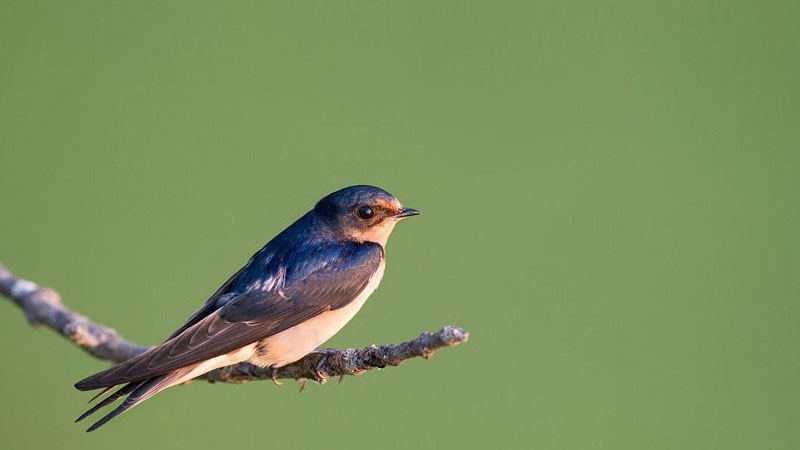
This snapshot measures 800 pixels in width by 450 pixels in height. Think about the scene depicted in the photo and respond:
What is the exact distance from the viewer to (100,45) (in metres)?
3.62

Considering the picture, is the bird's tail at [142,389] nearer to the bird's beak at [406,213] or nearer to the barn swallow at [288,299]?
the barn swallow at [288,299]

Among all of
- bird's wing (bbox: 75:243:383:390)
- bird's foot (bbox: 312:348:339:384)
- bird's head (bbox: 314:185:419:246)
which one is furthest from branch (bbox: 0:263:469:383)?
bird's head (bbox: 314:185:419:246)

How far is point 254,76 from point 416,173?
0.84 meters

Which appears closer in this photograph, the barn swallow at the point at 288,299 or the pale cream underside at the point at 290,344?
the barn swallow at the point at 288,299

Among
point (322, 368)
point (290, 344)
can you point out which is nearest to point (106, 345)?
point (290, 344)

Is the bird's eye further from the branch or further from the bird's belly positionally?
the branch

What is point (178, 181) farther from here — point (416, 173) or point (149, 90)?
point (416, 173)

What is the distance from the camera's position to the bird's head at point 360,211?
2471 mm

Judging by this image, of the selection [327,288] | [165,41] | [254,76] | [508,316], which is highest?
[165,41]

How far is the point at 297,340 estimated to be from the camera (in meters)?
2.22

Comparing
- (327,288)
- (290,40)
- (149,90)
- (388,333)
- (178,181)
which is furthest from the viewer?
(290,40)

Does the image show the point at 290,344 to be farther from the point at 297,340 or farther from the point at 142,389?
the point at 142,389

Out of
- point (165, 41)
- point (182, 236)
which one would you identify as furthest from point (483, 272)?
point (165, 41)

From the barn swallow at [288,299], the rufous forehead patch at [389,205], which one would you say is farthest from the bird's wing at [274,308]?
the rufous forehead patch at [389,205]
